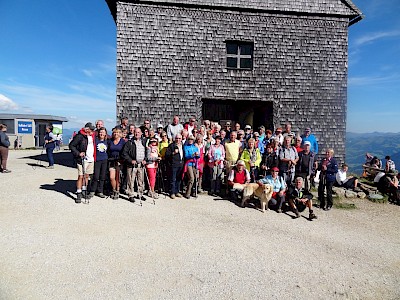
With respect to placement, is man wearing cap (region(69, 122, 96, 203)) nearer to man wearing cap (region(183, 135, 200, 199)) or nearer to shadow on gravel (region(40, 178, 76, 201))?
shadow on gravel (region(40, 178, 76, 201))

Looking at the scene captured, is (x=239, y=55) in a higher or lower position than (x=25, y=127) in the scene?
higher

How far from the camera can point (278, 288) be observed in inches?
153

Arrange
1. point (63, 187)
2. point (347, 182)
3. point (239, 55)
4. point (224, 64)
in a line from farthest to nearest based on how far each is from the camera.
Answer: point (239, 55) < point (224, 64) < point (347, 182) < point (63, 187)

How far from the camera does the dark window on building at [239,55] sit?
40.8 feet

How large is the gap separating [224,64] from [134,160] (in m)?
7.10

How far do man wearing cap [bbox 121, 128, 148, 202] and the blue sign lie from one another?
24163mm

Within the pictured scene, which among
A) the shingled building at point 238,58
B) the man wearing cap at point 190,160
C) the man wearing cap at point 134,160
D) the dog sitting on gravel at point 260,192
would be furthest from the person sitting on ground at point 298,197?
the shingled building at point 238,58

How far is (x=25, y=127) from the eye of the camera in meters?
26.3

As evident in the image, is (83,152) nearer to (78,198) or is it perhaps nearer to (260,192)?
(78,198)

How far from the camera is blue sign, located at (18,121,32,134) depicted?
26.1 meters

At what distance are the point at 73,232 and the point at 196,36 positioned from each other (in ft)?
32.4

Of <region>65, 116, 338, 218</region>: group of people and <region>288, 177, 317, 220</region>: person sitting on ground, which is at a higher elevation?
<region>65, 116, 338, 218</region>: group of people

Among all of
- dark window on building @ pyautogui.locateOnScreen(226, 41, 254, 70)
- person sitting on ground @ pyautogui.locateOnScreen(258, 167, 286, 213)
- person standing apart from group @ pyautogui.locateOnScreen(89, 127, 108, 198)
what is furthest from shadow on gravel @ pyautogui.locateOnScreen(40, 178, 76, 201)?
dark window on building @ pyautogui.locateOnScreen(226, 41, 254, 70)

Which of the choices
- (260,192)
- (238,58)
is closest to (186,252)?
(260,192)
